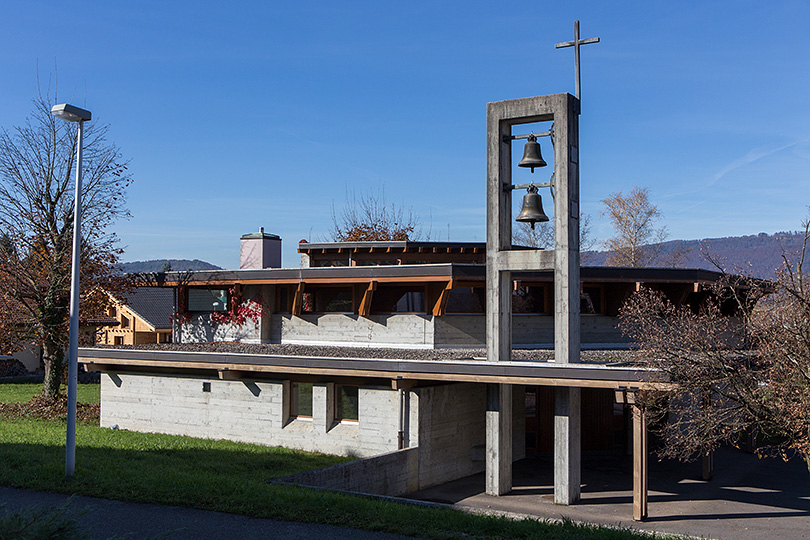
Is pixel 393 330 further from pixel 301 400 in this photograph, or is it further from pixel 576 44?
pixel 576 44

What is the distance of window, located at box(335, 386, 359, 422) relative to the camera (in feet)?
62.0

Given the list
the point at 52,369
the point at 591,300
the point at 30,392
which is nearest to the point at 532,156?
the point at 591,300

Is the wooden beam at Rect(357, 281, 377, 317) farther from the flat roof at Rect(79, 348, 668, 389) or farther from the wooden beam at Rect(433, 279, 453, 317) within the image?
the flat roof at Rect(79, 348, 668, 389)

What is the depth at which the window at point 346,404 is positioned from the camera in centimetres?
1889

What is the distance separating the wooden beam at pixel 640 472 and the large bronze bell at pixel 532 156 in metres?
5.56

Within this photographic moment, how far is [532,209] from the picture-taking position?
15672 mm

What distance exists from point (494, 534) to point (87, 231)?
2234cm

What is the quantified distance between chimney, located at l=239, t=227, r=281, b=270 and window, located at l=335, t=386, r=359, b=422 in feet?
29.6

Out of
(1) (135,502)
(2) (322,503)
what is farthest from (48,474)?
(2) (322,503)

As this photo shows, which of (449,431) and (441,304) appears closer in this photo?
(449,431)

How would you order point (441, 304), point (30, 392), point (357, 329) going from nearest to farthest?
point (441, 304)
point (357, 329)
point (30, 392)

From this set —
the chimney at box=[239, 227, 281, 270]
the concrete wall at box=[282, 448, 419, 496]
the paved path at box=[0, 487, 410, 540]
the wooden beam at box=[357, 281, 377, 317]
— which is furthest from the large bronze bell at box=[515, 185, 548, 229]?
the chimney at box=[239, 227, 281, 270]

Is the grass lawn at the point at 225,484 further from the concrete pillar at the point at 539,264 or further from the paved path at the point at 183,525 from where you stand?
the concrete pillar at the point at 539,264

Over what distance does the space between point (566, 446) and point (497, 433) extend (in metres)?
1.56
